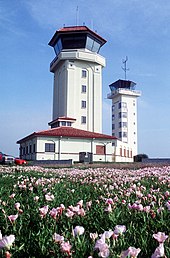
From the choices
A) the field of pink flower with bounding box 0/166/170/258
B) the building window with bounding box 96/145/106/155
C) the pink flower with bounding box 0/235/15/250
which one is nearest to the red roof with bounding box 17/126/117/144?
the building window with bounding box 96/145/106/155

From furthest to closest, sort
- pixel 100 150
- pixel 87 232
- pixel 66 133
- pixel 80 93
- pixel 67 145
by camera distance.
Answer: pixel 80 93 → pixel 100 150 → pixel 66 133 → pixel 67 145 → pixel 87 232

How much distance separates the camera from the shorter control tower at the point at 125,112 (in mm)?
74375

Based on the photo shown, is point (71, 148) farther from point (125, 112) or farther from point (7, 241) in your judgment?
point (7, 241)

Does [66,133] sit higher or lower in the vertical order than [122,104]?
lower

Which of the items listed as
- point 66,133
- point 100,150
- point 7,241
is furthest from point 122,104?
point 7,241

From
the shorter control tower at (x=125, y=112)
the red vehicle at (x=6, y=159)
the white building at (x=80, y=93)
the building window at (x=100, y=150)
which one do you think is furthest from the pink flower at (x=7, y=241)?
the shorter control tower at (x=125, y=112)

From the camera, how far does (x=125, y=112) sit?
7538 cm

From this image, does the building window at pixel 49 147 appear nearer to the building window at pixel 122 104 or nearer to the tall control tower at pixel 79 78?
the tall control tower at pixel 79 78

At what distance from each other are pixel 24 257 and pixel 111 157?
45134 millimetres

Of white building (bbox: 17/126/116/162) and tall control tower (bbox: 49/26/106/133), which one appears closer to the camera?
white building (bbox: 17/126/116/162)

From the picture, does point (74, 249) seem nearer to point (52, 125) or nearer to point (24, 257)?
point (24, 257)

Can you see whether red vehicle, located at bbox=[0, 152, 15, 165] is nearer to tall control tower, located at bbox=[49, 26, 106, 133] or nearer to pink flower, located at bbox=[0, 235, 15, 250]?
tall control tower, located at bbox=[49, 26, 106, 133]

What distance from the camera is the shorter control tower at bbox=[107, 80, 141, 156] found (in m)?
74.4

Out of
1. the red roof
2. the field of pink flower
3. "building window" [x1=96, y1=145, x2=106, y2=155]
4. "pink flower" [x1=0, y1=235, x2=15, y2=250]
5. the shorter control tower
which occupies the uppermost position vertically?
the shorter control tower
